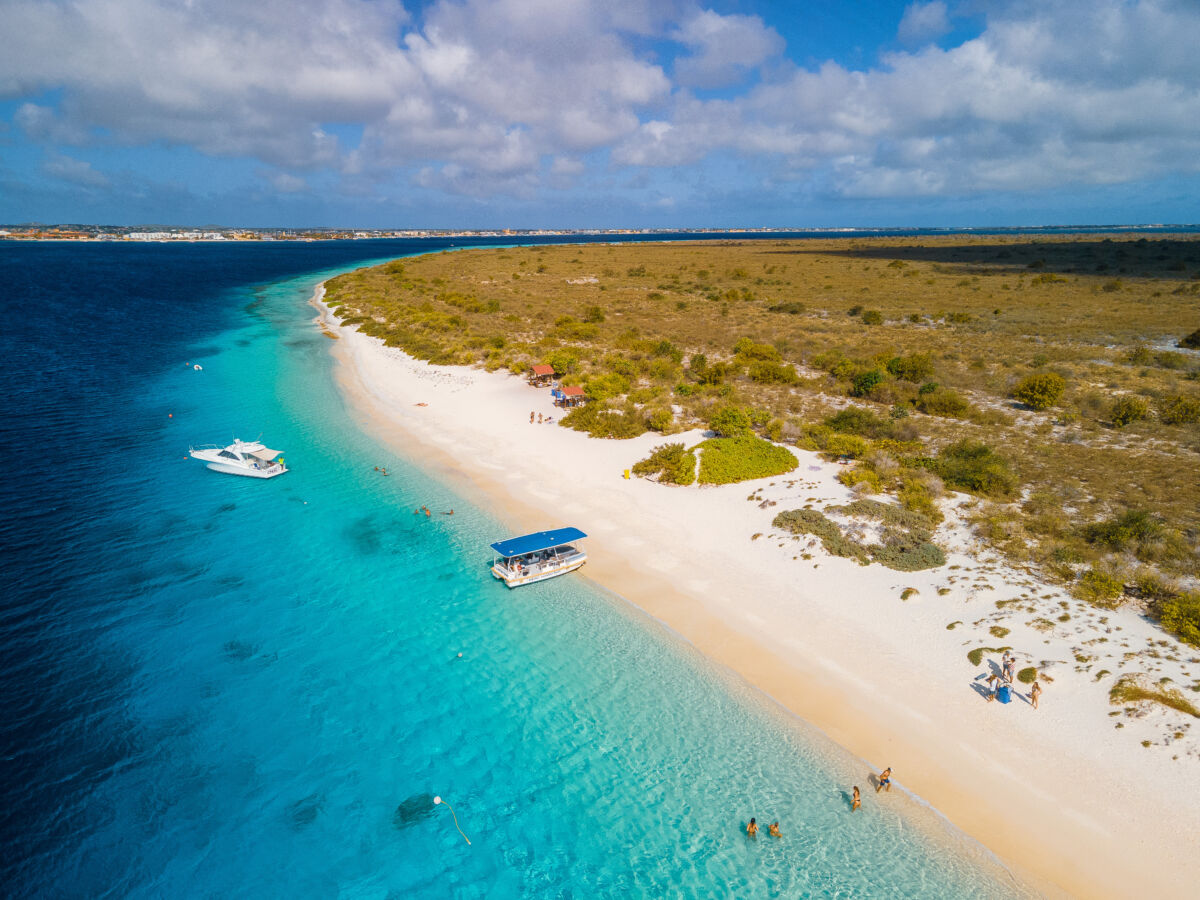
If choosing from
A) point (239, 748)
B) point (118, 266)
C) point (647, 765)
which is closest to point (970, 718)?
point (647, 765)

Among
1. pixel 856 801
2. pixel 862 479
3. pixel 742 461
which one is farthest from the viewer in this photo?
pixel 742 461

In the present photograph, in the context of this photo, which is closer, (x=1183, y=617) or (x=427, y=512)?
(x=1183, y=617)

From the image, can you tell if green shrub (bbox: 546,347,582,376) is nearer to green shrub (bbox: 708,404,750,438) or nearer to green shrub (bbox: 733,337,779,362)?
green shrub (bbox: 733,337,779,362)

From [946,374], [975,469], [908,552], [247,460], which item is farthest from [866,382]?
[247,460]

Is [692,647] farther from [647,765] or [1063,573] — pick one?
[1063,573]

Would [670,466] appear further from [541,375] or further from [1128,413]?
[1128,413]

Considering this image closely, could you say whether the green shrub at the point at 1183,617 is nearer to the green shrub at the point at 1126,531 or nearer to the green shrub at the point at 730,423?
the green shrub at the point at 1126,531

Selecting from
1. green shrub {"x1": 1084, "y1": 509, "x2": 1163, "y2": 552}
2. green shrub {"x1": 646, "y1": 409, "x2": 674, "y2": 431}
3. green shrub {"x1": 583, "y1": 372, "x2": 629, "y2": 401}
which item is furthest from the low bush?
green shrub {"x1": 583, "y1": 372, "x2": 629, "y2": 401}
